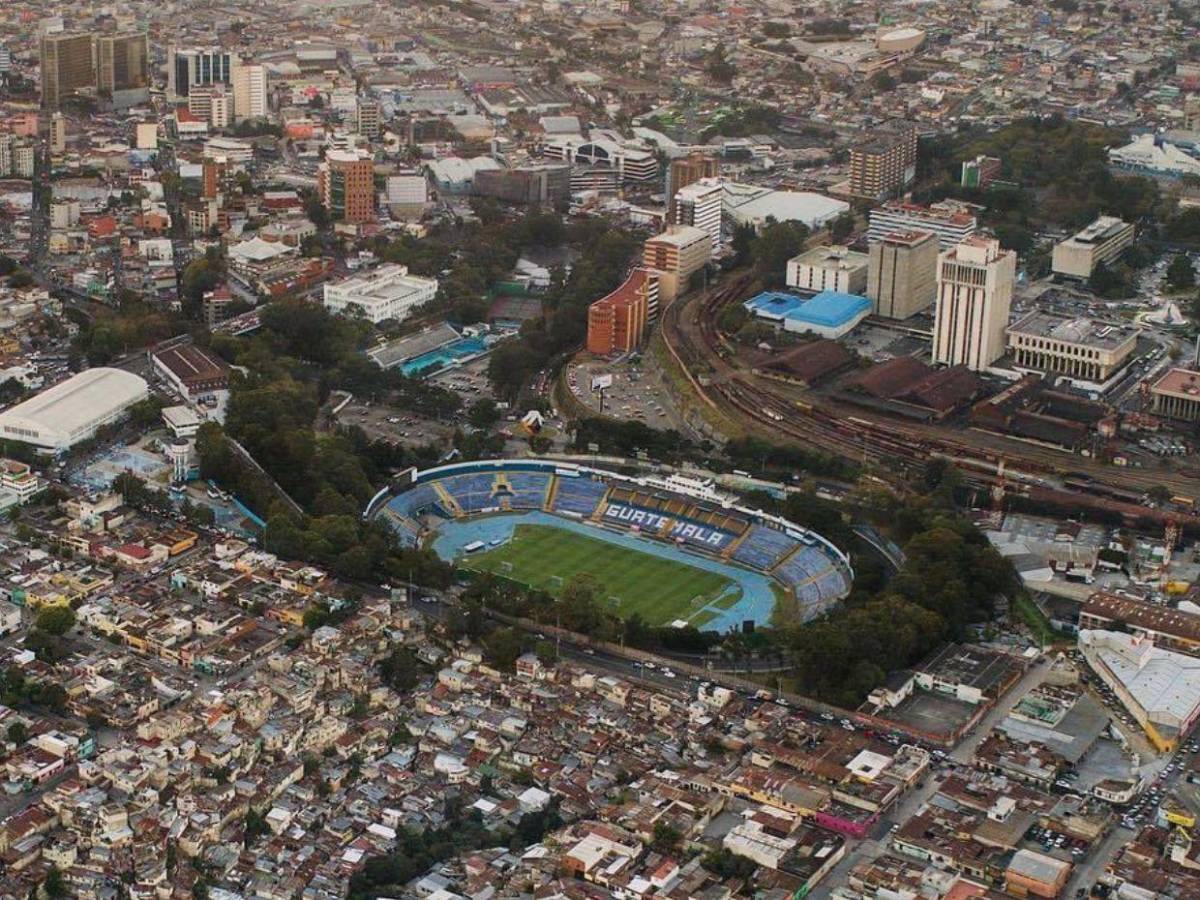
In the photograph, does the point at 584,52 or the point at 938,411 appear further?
the point at 584,52

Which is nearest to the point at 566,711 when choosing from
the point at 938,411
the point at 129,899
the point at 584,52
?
the point at 129,899

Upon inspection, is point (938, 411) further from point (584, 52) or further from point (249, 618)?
point (584, 52)

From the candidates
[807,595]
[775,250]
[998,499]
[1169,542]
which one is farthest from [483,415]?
[1169,542]

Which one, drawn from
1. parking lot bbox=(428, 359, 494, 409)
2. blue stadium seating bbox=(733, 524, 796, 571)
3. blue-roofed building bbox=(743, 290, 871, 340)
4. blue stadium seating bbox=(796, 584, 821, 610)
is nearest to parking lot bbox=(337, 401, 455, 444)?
parking lot bbox=(428, 359, 494, 409)

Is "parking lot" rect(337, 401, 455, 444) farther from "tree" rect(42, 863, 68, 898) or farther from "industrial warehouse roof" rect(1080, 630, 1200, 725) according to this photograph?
"tree" rect(42, 863, 68, 898)

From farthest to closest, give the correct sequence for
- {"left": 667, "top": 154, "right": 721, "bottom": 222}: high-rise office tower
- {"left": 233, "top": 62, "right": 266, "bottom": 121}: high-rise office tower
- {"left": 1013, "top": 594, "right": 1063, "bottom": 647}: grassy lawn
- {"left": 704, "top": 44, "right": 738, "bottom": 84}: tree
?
1. {"left": 704, "top": 44, "right": 738, "bottom": 84}: tree
2. {"left": 233, "top": 62, "right": 266, "bottom": 121}: high-rise office tower
3. {"left": 667, "top": 154, "right": 721, "bottom": 222}: high-rise office tower
4. {"left": 1013, "top": 594, "right": 1063, "bottom": 647}: grassy lawn

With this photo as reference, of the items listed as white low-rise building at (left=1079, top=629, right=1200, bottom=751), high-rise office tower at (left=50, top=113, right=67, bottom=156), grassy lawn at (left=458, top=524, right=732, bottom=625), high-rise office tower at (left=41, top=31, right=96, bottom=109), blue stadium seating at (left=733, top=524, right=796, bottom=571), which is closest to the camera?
white low-rise building at (left=1079, top=629, right=1200, bottom=751)

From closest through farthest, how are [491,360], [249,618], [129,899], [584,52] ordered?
[129,899] → [249,618] → [491,360] → [584,52]
